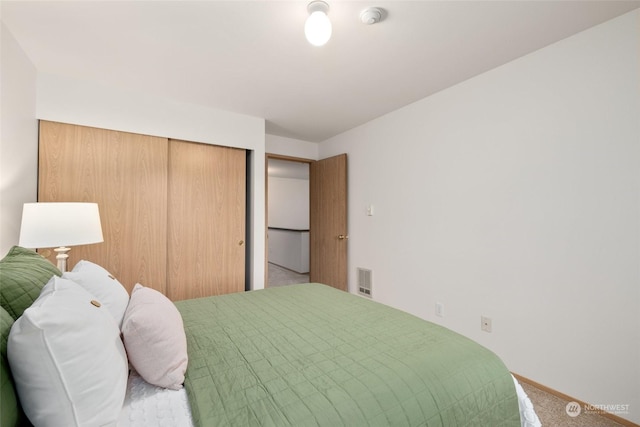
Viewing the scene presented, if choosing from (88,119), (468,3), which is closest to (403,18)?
(468,3)

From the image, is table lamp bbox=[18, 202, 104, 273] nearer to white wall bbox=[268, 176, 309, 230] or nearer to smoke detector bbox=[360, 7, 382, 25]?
smoke detector bbox=[360, 7, 382, 25]

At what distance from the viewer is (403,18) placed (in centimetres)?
163

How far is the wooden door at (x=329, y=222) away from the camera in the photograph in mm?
3723

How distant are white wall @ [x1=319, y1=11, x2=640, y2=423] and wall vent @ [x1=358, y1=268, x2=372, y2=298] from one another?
0.59 m

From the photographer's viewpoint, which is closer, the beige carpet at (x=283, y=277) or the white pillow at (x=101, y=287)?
the white pillow at (x=101, y=287)

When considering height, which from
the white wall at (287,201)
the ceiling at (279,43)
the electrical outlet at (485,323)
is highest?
the ceiling at (279,43)

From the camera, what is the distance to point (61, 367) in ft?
2.14

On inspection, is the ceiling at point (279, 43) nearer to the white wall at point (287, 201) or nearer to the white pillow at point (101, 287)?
the white pillow at point (101, 287)

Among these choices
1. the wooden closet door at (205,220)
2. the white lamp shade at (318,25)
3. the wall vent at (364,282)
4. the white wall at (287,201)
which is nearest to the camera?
the white lamp shade at (318,25)

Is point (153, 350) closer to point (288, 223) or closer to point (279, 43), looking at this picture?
point (279, 43)

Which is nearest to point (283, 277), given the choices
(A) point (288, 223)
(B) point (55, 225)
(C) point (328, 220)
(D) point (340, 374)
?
(A) point (288, 223)

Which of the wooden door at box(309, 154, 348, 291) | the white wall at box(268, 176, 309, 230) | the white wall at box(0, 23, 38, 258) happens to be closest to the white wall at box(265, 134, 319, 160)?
the wooden door at box(309, 154, 348, 291)

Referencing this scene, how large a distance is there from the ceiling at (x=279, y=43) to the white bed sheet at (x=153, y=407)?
6.04 feet

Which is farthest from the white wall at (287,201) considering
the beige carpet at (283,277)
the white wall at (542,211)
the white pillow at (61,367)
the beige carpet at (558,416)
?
the white pillow at (61,367)
